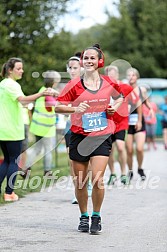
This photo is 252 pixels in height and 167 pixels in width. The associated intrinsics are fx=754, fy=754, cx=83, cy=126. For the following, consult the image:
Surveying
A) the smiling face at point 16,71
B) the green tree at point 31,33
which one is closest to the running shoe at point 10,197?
the smiling face at point 16,71

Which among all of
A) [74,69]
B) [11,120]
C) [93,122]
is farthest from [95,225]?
[11,120]

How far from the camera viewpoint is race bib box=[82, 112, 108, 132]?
7852mm

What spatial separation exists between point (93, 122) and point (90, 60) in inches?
25.5

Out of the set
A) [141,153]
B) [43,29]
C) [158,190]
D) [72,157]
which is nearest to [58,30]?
[43,29]

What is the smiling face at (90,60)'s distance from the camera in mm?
7867

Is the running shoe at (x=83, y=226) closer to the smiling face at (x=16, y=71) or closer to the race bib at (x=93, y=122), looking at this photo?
the race bib at (x=93, y=122)

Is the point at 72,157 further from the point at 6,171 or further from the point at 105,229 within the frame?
the point at 6,171

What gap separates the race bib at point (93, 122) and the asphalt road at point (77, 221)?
1092mm

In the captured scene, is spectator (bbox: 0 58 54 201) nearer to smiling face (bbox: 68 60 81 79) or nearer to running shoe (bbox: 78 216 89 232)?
smiling face (bbox: 68 60 81 79)

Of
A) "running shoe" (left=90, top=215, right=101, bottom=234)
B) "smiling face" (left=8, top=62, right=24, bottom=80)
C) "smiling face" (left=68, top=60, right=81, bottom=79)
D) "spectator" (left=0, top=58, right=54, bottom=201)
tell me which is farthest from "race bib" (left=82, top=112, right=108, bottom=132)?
"smiling face" (left=8, top=62, right=24, bottom=80)

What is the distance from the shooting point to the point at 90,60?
7.86m

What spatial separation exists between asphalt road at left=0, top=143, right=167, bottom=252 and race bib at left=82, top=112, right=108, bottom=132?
1.09 meters

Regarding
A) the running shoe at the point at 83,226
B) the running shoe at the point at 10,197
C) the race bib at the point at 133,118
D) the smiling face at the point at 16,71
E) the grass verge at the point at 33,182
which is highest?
the smiling face at the point at 16,71

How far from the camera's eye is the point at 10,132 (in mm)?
10258
